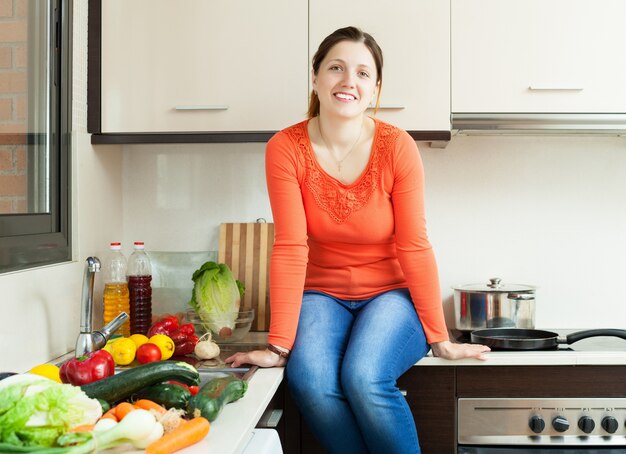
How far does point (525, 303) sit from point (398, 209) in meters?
0.60

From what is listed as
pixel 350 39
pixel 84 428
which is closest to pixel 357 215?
pixel 350 39

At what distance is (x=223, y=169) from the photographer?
2.60 metres

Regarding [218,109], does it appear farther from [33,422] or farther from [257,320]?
[33,422]

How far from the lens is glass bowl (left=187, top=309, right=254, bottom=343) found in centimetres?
222

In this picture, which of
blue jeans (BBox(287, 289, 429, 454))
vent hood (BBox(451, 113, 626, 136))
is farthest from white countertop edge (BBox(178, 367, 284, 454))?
vent hood (BBox(451, 113, 626, 136))

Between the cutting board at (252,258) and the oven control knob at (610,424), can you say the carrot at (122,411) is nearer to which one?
the cutting board at (252,258)

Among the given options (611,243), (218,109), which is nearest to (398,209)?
(218,109)

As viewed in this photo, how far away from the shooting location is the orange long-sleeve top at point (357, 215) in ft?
6.49

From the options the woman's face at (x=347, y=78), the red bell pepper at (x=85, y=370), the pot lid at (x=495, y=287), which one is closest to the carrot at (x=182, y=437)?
the red bell pepper at (x=85, y=370)

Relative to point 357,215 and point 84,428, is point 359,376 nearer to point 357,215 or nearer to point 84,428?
point 357,215

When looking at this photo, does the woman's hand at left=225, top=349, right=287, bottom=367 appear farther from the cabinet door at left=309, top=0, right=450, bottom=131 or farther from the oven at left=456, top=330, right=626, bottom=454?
the cabinet door at left=309, top=0, right=450, bottom=131

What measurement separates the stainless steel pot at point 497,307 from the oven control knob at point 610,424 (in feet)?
1.18

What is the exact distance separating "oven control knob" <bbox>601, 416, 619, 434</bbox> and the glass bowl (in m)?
1.02

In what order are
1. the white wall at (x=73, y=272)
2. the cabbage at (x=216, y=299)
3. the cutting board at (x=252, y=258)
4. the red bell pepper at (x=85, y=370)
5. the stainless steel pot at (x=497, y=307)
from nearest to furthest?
1. the red bell pepper at (x=85, y=370)
2. the white wall at (x=73, y=272)
3. the cabbage at (x=216, y=299)
4. the stainless steel pot at (x=497, y=307)
5. the cutting board at (x=252, y=258)
